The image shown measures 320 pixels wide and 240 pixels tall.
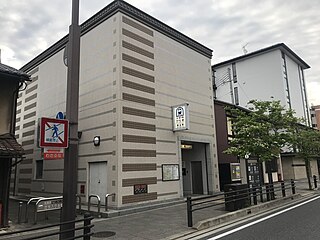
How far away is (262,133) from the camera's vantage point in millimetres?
14055

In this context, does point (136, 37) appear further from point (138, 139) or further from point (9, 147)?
point (9, 147)

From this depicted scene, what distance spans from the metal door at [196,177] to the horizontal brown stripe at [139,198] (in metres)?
5.09

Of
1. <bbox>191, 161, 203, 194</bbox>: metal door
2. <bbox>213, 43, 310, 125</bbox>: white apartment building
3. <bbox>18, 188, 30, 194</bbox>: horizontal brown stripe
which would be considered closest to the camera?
<bbox>191, 161, 203, 194</bbox>: metal door

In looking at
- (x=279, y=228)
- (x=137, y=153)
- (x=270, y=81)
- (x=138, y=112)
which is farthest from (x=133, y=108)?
(x=270, y=81)

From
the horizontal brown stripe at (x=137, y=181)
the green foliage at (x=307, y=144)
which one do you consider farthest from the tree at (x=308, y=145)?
the horizontal brown stripe at (x=137, y=181)

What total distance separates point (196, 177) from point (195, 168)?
581mm

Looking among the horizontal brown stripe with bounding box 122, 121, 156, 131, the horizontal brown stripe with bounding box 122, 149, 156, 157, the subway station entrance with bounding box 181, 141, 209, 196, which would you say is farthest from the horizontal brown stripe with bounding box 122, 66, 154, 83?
the subway station entrance with bounding box 181, 141, 209, 196

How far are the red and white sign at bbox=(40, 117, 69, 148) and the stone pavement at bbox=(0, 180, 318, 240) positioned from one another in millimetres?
3321

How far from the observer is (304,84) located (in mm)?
40031

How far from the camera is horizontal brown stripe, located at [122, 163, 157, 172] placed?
1195cm

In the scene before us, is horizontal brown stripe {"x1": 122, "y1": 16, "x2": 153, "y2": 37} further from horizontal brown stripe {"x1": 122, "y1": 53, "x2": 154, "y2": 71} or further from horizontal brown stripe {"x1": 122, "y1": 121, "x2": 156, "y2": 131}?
horizontal brown stripe {"x1": 122, "y1": 121, "x2": 156, "y2": 131}

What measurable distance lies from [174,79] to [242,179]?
992cm

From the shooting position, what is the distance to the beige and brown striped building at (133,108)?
12.4 metres

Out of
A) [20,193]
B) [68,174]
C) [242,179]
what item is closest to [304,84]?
[242,179]
